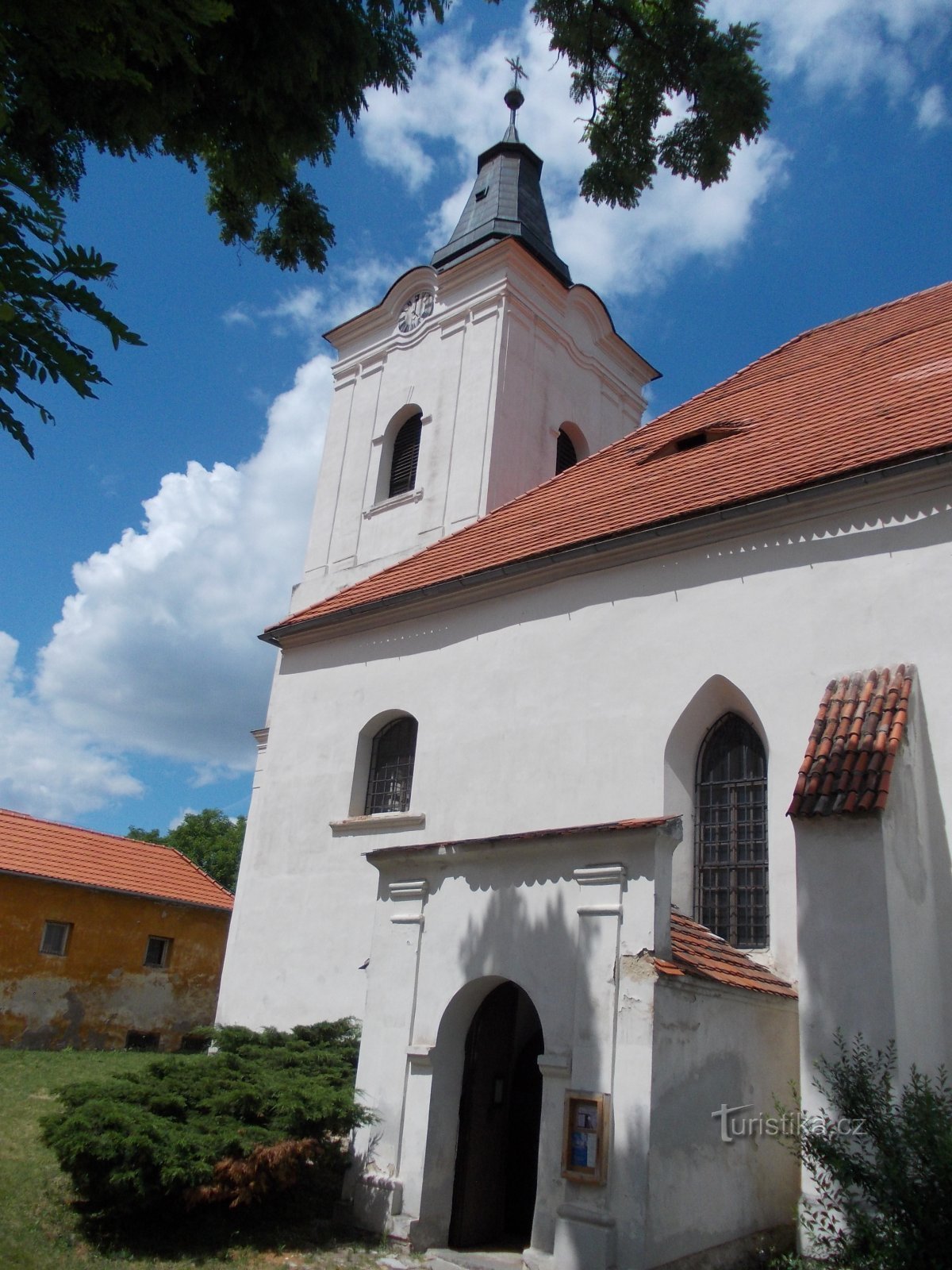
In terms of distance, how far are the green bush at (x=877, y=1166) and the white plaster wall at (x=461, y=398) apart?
10.8 meters

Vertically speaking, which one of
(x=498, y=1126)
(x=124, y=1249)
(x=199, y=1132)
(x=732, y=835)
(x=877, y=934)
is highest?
(x=732, y=835)

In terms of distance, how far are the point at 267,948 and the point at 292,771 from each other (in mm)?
2221

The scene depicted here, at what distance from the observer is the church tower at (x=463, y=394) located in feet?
55.3

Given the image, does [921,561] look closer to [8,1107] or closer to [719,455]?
[719,455]

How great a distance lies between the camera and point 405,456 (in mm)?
18141

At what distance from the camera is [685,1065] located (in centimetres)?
689

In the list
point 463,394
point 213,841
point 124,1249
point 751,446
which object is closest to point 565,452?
point 463,394

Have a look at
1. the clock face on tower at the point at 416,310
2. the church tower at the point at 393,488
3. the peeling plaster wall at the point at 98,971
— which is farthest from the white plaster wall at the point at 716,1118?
the peeling plaster wall at the point at 98,971

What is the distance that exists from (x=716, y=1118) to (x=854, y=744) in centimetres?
285

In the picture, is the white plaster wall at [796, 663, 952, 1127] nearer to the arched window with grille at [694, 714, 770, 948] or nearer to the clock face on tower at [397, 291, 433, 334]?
the arched window with grille at [694, 714, 770, 948]

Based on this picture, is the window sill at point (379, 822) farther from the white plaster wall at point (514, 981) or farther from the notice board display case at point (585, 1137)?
the notice board display case at point (585, 1137)

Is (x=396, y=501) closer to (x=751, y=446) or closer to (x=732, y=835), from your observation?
(x=751, y=446)

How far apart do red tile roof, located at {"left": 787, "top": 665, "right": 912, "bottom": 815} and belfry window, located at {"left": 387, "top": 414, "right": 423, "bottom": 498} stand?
1033 cm

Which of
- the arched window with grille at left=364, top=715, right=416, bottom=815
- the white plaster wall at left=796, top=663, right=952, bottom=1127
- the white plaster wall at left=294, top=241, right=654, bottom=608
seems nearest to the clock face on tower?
the white plaster wall at left=294, top=241, right=654, bottom=608
